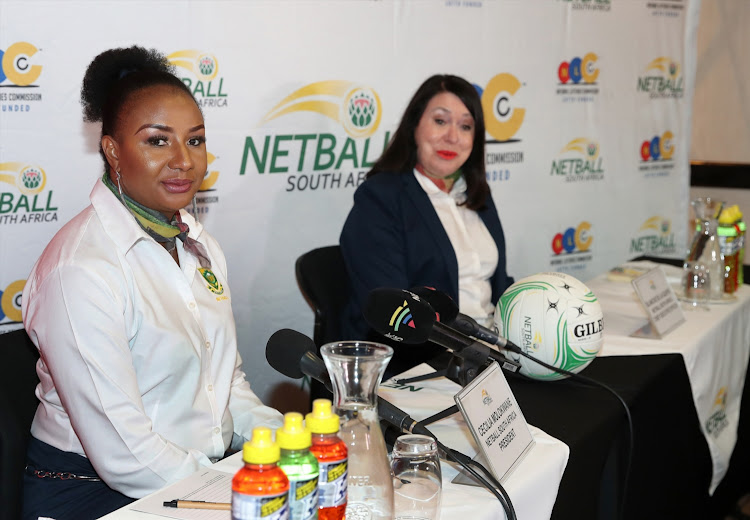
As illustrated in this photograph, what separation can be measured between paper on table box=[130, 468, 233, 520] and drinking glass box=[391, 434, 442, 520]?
0.25 m

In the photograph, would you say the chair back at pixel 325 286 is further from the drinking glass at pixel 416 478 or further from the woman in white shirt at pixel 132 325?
the drinking glass at pixel 416 478

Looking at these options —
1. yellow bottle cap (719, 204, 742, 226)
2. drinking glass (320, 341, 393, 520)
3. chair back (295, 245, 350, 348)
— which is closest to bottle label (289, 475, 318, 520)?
drinking glass (320, 341, 393, 520)

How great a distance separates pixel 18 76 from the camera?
216 centimetres

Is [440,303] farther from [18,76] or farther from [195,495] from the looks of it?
[18,76]

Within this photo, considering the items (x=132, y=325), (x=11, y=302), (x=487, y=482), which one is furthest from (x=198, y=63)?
(x=487, y=482)

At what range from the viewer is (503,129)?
3.57 m

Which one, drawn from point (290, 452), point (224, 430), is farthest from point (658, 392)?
point (290, 452)

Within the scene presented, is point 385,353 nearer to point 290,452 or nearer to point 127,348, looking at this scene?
point 290,452

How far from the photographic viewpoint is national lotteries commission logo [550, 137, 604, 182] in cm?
383

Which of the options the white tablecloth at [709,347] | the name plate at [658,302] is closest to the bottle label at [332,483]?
the white tablecloth at [709,347]

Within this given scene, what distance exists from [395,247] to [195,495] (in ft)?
4.48

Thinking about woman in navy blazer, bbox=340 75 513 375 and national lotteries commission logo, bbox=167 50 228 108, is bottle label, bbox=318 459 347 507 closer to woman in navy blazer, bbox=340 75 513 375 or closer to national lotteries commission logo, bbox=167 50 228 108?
Answer: woman in navy blazer, bbox=340 75 513 375

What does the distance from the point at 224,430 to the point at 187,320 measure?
263 millimetres

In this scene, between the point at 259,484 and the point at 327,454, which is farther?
the point at 327,454
